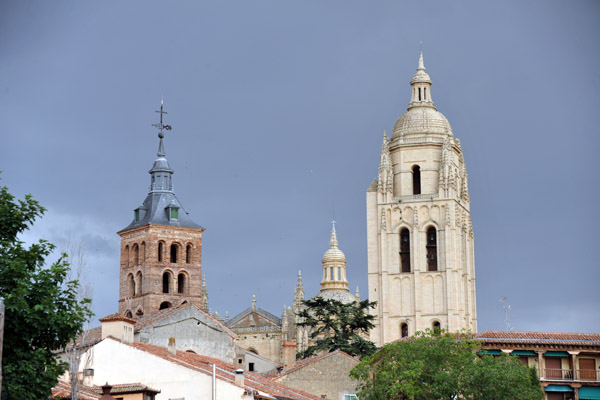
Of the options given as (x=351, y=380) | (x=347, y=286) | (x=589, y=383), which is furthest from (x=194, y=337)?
(x=347, y=286)

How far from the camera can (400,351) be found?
4919cm

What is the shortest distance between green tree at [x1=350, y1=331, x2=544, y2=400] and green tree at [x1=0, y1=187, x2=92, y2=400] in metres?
18.5

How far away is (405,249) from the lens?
11350 centimetres

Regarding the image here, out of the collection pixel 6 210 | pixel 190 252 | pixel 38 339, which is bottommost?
pixel 38 339

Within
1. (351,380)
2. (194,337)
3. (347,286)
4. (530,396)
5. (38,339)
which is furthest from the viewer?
(347,286)

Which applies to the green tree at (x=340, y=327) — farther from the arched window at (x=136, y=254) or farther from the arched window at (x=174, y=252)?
the arched window at (x=136, y=254)

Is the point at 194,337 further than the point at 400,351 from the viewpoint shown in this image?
Yes

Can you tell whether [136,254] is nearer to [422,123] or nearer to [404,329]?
[404,329]

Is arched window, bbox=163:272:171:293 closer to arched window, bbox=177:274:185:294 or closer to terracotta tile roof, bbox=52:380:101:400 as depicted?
arched window, bbox=177:274:185:294

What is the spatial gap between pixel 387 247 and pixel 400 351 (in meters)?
63.3

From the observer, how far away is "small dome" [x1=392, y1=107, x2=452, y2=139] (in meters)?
115

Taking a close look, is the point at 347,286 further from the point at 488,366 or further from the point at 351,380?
the point at 488,366

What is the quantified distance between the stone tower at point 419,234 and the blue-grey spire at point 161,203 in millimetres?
28183

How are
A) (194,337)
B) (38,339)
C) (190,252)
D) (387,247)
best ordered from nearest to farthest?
(38,339) < (194,337) < (190,252) < (387,247)
